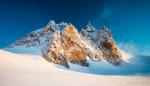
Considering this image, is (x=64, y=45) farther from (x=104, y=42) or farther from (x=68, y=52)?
(x=104, y=42)

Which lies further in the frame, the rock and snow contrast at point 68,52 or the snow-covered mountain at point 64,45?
the snow-covered mountain at point 64,45

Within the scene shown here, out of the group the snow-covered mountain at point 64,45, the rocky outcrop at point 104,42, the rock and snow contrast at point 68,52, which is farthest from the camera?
the rocky outcrop at point 104,42

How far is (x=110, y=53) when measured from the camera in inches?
3661

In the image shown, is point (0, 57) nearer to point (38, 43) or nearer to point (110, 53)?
point (38, 43)

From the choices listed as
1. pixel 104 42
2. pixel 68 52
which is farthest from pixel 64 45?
pixel 104 42

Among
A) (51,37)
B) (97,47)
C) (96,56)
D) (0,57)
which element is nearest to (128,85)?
(0,57)

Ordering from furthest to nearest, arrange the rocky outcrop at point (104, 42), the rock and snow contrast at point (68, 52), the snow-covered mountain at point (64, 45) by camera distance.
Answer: the rocky outcrop at point (104, 42)
the snow-covered mountain at point (64, 45)
the rock and snow contrast at point (68, 52)

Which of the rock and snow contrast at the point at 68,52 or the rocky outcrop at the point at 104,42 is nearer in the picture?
the rock and snow contrast at the point at 68,52

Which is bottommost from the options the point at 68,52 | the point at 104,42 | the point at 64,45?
the point at 68,52

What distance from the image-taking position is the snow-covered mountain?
55134 mm

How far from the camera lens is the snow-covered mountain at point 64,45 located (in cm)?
5513

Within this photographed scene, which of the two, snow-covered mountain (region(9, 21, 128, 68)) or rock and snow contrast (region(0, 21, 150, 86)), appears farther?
snow-covered mountain (region(9, 21, 128, 68))

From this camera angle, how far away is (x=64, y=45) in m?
65.3

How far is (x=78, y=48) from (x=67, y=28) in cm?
643
